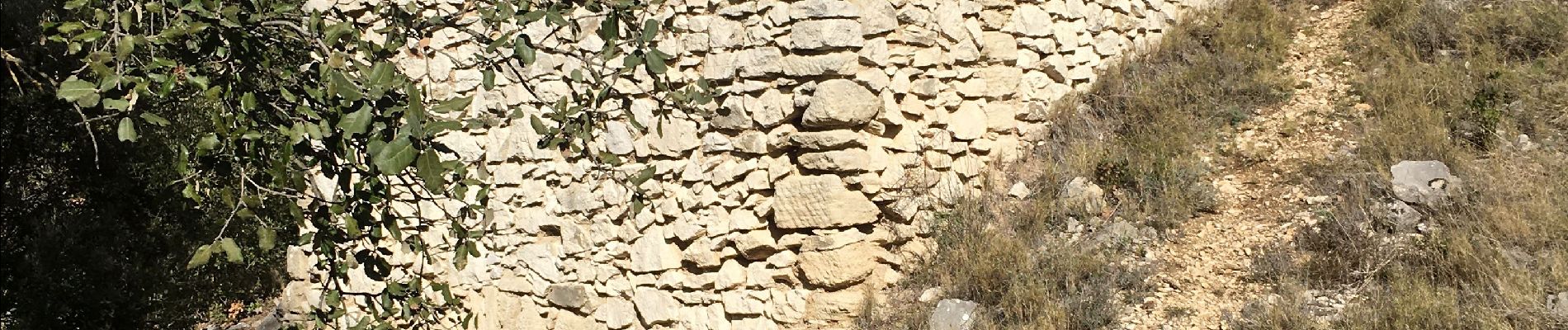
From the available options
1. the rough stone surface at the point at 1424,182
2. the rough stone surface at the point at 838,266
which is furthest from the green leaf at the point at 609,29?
the rough stone surface at the point at 1424,182

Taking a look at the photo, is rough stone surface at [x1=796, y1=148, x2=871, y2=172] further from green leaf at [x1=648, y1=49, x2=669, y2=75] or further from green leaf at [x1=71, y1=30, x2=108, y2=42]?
green leaf at [x1=71, y1=30, x2=108, y2=42]

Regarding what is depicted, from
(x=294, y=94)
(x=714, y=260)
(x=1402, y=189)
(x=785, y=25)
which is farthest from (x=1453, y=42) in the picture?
(x=294, y=94)

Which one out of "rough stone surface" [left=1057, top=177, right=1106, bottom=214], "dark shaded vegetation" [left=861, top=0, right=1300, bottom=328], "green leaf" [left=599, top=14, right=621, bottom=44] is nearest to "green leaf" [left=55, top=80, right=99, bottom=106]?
"green leaf" [left=599, top=14, right=621, bottom=44]

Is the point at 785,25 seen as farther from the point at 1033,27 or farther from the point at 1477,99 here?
the point at 1477,99

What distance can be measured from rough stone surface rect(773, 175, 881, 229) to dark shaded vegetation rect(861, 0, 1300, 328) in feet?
1.33

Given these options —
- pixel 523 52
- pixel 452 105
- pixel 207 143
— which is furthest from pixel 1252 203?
pixel 207 143

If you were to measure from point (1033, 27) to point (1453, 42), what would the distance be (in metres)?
2.24

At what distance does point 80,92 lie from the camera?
2520 mm

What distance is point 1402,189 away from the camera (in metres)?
5.27

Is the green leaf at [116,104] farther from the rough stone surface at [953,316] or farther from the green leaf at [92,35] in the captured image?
the rough stone surface at [953,316]

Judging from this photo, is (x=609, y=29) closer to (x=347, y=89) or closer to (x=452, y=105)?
(x=452, y=105)

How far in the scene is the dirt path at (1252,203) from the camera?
5.03 m

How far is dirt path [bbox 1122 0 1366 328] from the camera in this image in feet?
16.5

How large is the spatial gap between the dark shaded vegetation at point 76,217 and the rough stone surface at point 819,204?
344 cm
